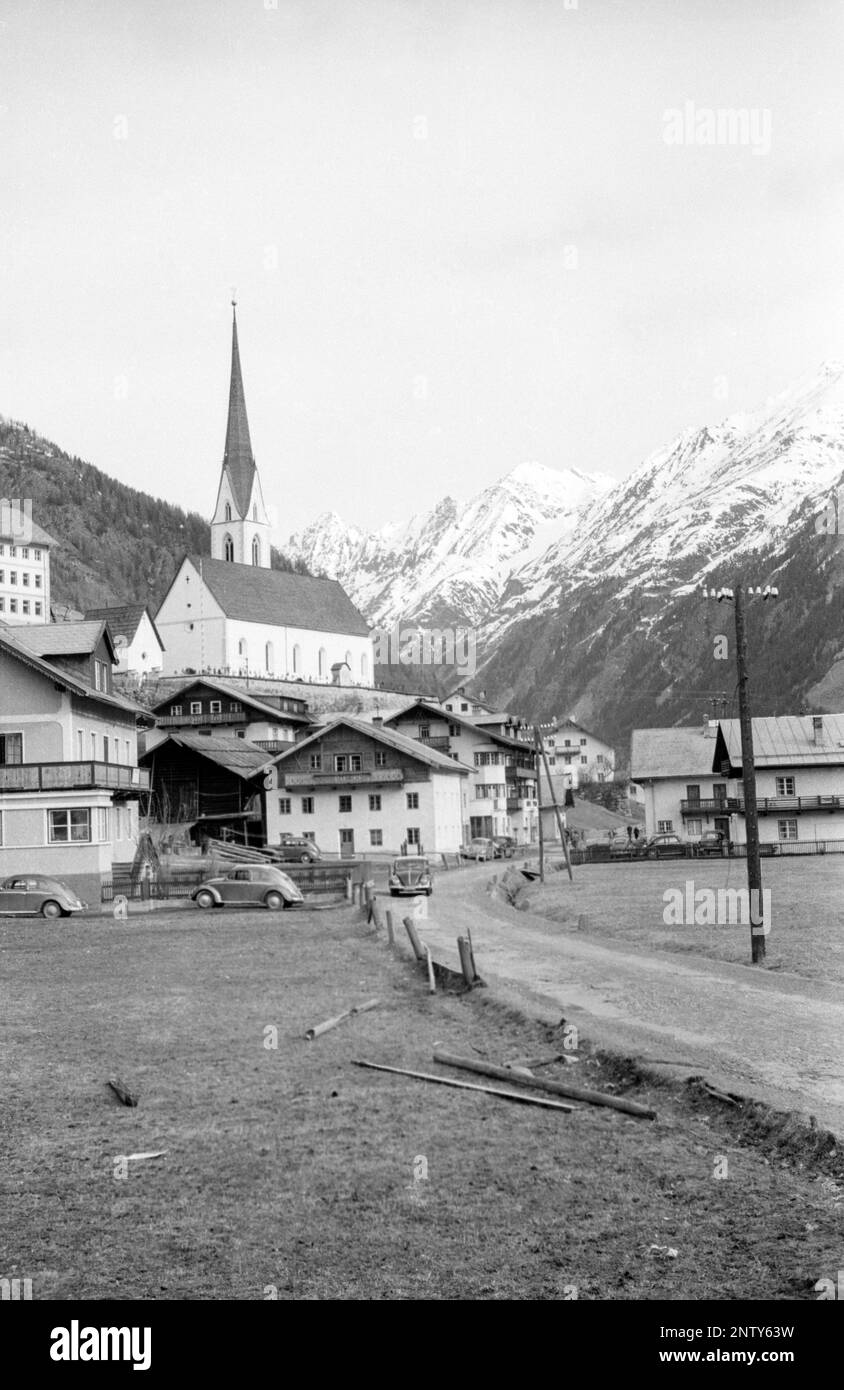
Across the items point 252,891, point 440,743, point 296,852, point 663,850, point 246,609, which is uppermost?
point 246,609

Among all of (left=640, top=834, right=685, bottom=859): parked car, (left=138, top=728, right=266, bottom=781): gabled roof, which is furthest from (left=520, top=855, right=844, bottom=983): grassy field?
(left=138, top=728, right=266, bottom=781): gabled roof

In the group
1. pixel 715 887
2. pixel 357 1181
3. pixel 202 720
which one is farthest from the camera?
pixel 202 720

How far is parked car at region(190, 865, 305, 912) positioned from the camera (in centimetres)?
4862

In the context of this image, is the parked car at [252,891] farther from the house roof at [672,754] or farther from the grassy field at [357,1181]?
the house roof at [672,754]

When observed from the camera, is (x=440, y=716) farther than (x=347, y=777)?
Yes

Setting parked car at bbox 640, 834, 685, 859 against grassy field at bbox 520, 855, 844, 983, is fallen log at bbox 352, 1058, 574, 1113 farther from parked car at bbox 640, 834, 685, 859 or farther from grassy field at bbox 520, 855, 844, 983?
parked car at bbox 640, 834, 685, 859

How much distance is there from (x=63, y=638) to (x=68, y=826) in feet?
28.5

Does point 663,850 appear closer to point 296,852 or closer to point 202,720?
point 296,852

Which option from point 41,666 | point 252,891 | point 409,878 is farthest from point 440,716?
point 252,891

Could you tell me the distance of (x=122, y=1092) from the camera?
16.0 meters
